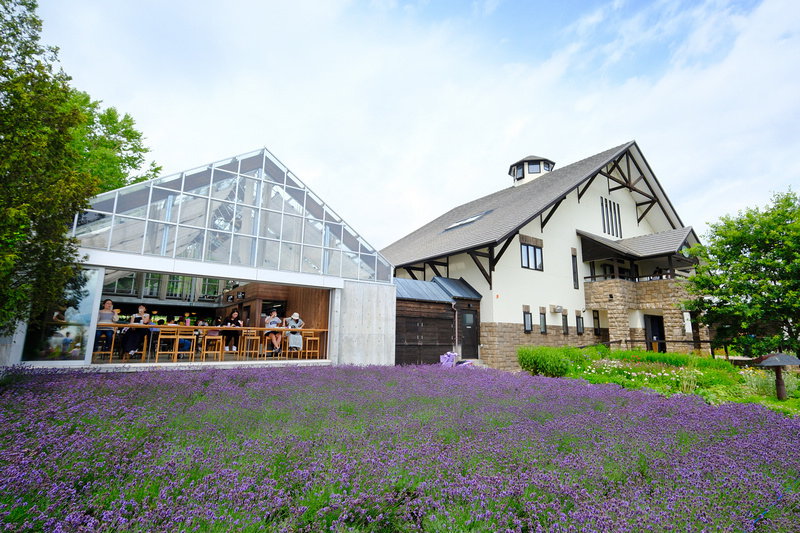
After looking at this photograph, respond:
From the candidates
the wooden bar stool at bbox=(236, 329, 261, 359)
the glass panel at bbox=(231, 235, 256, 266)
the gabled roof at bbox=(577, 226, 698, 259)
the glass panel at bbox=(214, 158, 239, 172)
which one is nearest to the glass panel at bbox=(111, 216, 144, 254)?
the glass panel at bbox=(231, 235, 256, 266)

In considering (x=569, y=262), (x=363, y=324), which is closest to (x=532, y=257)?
(x=569, y=262)

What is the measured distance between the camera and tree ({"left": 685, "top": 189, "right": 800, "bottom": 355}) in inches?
504

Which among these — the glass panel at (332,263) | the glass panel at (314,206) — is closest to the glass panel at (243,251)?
the glass panel at (314,206)

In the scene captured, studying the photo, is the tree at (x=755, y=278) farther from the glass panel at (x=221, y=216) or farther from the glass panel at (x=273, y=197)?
the glass panel at (x=221, y=216)

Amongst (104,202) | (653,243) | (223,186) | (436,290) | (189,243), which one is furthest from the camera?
(653,243)

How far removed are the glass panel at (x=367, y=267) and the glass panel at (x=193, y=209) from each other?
4.78 meters

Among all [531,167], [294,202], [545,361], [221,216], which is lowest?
[545,361]

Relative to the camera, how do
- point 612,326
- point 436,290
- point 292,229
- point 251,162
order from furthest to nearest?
point 612,326 → point 436,290 → point 292,229 → point 251,162

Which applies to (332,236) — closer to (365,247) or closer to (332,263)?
(332,263)

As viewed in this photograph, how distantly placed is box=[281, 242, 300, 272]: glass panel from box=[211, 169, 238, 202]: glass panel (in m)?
1.99

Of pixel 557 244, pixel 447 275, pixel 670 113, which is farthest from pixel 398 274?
pixel 670 113

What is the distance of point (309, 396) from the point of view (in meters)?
6.18

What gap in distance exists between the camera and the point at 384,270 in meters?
13.3

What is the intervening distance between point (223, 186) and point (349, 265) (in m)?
4.30
